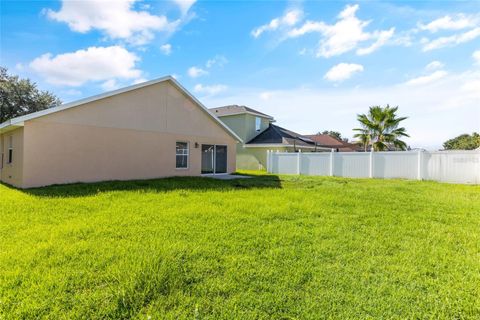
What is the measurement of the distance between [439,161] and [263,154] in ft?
41.4

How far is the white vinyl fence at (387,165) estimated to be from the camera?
13.5 metres

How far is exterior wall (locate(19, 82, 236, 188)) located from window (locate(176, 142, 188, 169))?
0.29 meters

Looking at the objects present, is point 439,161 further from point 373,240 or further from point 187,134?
point 187,134

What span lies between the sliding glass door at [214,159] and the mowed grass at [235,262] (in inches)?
382

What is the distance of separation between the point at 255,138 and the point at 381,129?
10.7 metres

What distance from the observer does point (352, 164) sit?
671 inches

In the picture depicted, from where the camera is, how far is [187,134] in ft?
49.5

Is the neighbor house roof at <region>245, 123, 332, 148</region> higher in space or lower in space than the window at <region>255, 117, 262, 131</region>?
lower

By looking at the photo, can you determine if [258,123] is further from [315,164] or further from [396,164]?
[396,164]

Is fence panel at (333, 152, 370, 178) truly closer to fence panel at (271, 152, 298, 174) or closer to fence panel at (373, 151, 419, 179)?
fence panel at (373, 151, 419, 179)

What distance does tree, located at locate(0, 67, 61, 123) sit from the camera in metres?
24.8

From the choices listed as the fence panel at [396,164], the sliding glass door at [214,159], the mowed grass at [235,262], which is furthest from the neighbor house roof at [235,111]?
the mowed grass at [235,262]

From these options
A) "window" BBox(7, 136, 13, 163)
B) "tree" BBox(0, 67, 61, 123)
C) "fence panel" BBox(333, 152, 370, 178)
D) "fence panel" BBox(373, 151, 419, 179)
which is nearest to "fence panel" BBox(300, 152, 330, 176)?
"fence panel" BBox(333, 152, 370, 178)

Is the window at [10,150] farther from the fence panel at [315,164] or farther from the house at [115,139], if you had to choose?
the fence panel at [315,164]
